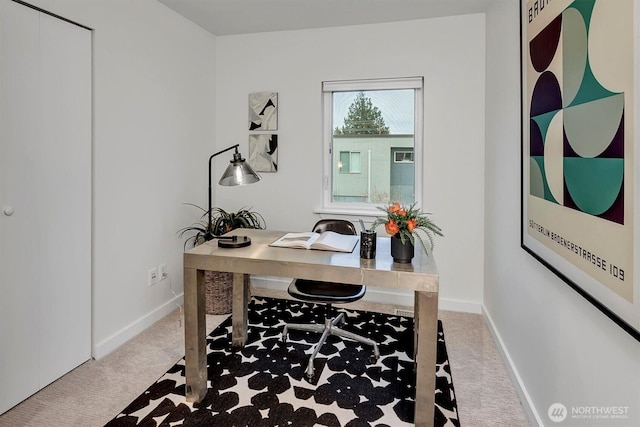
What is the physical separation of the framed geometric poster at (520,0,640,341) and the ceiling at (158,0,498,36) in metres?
1.31

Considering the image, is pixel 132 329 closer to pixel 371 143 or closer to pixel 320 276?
pixel 320 276

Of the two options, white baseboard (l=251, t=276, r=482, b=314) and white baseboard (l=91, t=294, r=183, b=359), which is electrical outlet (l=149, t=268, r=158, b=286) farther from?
white baseboard (l=251, t=276, r=482, b=314)

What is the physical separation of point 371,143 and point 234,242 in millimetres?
1843

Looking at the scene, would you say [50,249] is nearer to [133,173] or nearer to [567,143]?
[133,173]

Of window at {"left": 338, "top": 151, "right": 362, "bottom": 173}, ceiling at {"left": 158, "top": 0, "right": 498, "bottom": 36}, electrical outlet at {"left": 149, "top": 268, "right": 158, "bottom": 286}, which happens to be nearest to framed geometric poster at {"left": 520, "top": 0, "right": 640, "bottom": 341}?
ceiling at {"left": 158, "top": 0, "right": 498, "bottom": 36}

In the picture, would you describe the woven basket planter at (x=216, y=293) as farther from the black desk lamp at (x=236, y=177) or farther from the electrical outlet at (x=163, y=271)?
the black desk lamp at (x=236, y=177)

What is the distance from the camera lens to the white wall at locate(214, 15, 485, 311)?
3.02 metres

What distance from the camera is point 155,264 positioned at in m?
2.83

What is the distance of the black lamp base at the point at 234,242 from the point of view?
1922 millimetres

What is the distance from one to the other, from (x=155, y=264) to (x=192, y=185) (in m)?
0.80

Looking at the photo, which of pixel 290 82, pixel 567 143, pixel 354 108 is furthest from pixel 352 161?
pixel 567 143

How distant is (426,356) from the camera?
1567 millimetres

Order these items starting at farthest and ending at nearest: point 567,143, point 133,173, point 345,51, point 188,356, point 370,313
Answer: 1. point 345,51
2. point 370,313
3. point 133,173
4. point 188,356
5. point 567,143

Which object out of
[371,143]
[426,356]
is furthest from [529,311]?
[371,143]
